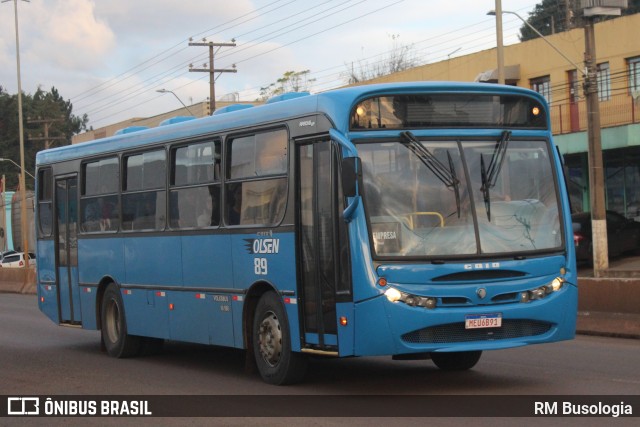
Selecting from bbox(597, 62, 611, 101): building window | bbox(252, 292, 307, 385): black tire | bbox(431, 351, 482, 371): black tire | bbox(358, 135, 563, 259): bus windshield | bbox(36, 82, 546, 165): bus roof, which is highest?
bbox(597, 62, 611, 101): building window

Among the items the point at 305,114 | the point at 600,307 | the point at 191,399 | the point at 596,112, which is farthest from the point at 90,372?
the point at 596,112

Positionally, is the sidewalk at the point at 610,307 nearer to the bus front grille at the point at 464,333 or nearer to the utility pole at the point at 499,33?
the bus front grille at the point at 464,333

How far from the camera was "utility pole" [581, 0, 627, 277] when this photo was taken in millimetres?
22844

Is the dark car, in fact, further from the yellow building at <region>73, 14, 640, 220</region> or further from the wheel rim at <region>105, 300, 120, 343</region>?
the wheel rim at <region>105, 300, 120, 343</region>

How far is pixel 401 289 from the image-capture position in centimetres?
Answer: 1016

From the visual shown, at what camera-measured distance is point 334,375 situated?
41.2 ft

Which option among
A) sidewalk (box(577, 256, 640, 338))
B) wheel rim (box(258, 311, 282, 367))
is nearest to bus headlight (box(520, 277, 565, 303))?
wheel rim (box(258, 311, 282, 367))

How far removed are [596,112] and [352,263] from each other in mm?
13926

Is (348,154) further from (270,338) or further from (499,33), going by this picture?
(499,33)

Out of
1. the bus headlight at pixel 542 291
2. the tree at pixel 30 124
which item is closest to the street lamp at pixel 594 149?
the bus headlight at pixel 542 291

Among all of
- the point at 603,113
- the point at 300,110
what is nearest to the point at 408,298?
the point at 300,110

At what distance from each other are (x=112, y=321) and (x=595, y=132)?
11.6 metres

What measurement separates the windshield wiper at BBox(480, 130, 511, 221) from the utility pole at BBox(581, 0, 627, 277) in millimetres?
12140

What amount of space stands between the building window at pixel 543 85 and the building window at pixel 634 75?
12.7 feet
